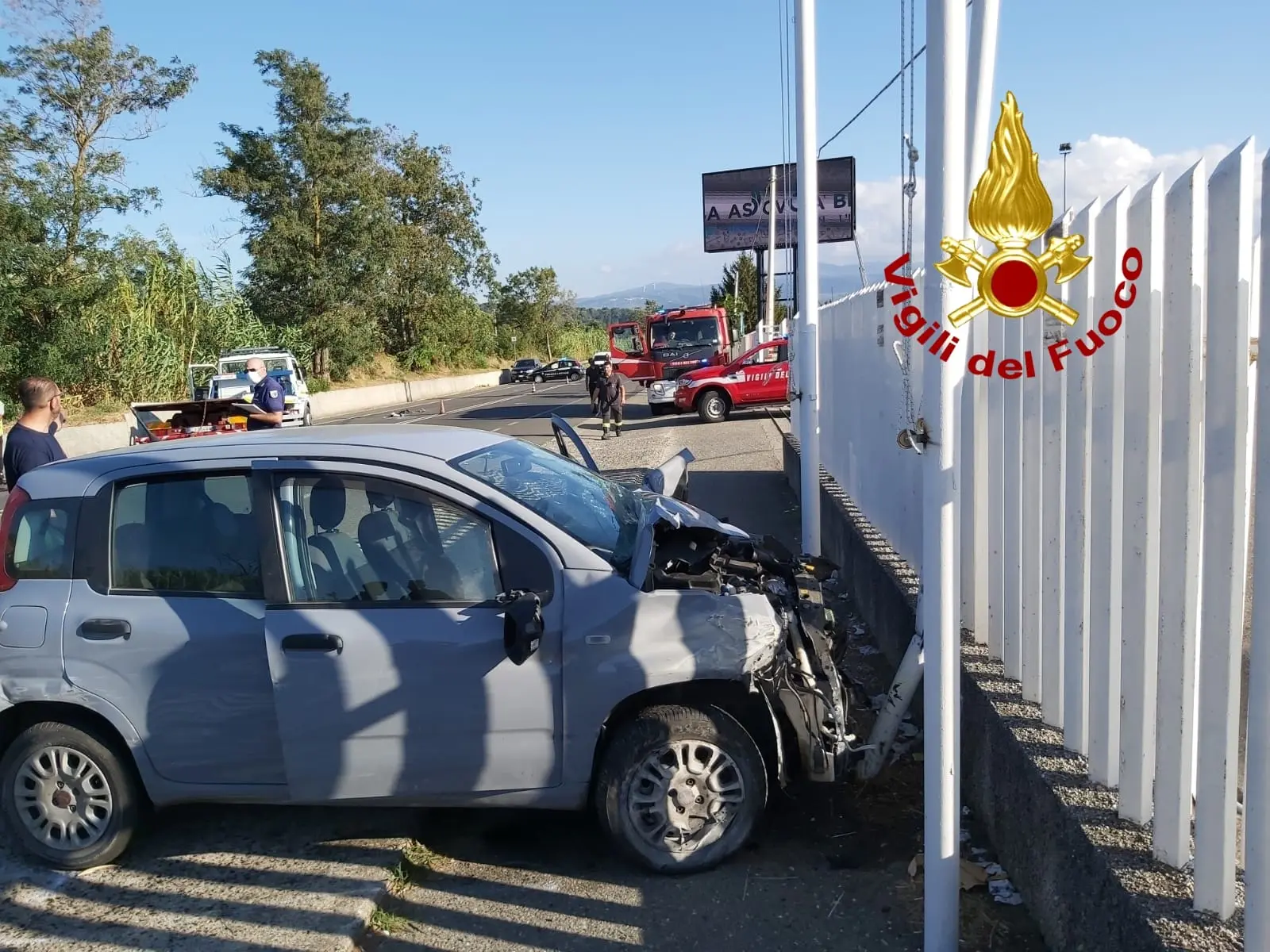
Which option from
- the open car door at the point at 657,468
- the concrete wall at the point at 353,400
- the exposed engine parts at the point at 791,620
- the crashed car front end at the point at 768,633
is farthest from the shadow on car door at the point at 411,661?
the concrete wall at the point at 353,400

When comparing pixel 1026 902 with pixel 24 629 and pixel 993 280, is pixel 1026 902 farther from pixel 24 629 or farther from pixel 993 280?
pixel 24 629

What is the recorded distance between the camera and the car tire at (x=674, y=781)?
12.5 feet

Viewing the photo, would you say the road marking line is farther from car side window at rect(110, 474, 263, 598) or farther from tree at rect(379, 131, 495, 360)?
car side window at rect(110, 474, 263, 598)

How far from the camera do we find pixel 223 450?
4203 mm

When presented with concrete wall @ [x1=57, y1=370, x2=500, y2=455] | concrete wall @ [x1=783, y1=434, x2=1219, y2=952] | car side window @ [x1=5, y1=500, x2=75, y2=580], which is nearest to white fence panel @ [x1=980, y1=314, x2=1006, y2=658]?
concrete wall @ [x1=783, y1=434, x2=1219, y2=952]

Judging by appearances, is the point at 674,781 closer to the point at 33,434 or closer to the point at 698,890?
the point at 698,890

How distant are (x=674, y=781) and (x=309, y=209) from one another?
161 feet

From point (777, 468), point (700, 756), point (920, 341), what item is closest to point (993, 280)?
point (920, 341)

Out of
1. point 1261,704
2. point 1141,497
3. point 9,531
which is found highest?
point 1141,497

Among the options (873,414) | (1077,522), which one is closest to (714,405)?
(873,414)

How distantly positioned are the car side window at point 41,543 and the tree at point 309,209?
4575cm

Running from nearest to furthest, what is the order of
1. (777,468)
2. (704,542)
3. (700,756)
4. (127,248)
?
(700,756)
(704,542)
(777,468)
(127,248)

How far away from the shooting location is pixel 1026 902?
338 centimetres

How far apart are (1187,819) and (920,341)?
1460 millimetres
